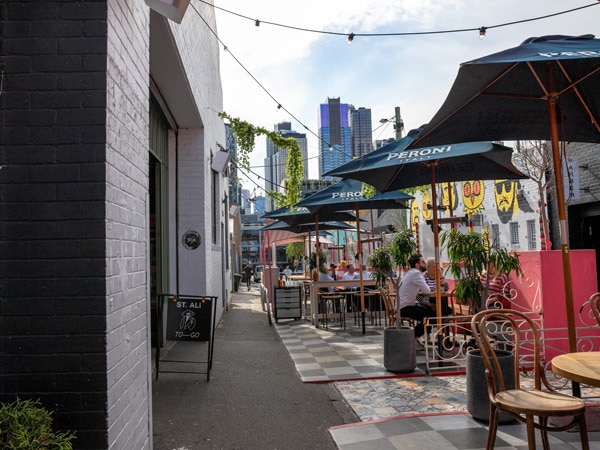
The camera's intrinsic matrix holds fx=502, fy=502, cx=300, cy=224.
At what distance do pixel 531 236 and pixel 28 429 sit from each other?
46.1ft

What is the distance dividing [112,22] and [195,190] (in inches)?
239

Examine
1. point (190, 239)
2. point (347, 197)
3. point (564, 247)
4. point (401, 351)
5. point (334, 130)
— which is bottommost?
point (401, 351)

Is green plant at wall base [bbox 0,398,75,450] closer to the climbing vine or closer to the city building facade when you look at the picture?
the climbing vine

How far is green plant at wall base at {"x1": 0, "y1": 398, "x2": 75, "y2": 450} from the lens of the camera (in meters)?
1.95

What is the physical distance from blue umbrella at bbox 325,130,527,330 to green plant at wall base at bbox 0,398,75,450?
433cm

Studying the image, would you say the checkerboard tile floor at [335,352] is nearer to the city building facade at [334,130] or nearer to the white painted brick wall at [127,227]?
the white painted brick wall at [127,227]

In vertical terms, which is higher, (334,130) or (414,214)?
(334,130)

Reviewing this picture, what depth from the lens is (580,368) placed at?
2.72 meters

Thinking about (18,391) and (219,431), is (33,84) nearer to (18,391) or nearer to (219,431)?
(18,391)

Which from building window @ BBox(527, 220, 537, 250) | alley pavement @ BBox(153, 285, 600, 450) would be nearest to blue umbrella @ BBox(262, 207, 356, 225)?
alley pavement @ BBox(153, 285, 600, 450)

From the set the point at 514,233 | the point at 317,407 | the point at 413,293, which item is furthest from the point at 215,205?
the point at 514,233

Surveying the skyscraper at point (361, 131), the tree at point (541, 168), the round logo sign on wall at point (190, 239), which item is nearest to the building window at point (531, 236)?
the tree at point (541, 168)

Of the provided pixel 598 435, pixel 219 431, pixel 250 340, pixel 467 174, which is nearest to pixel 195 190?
pixel 250 340

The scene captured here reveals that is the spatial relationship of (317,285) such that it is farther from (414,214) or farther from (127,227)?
(414,214)
